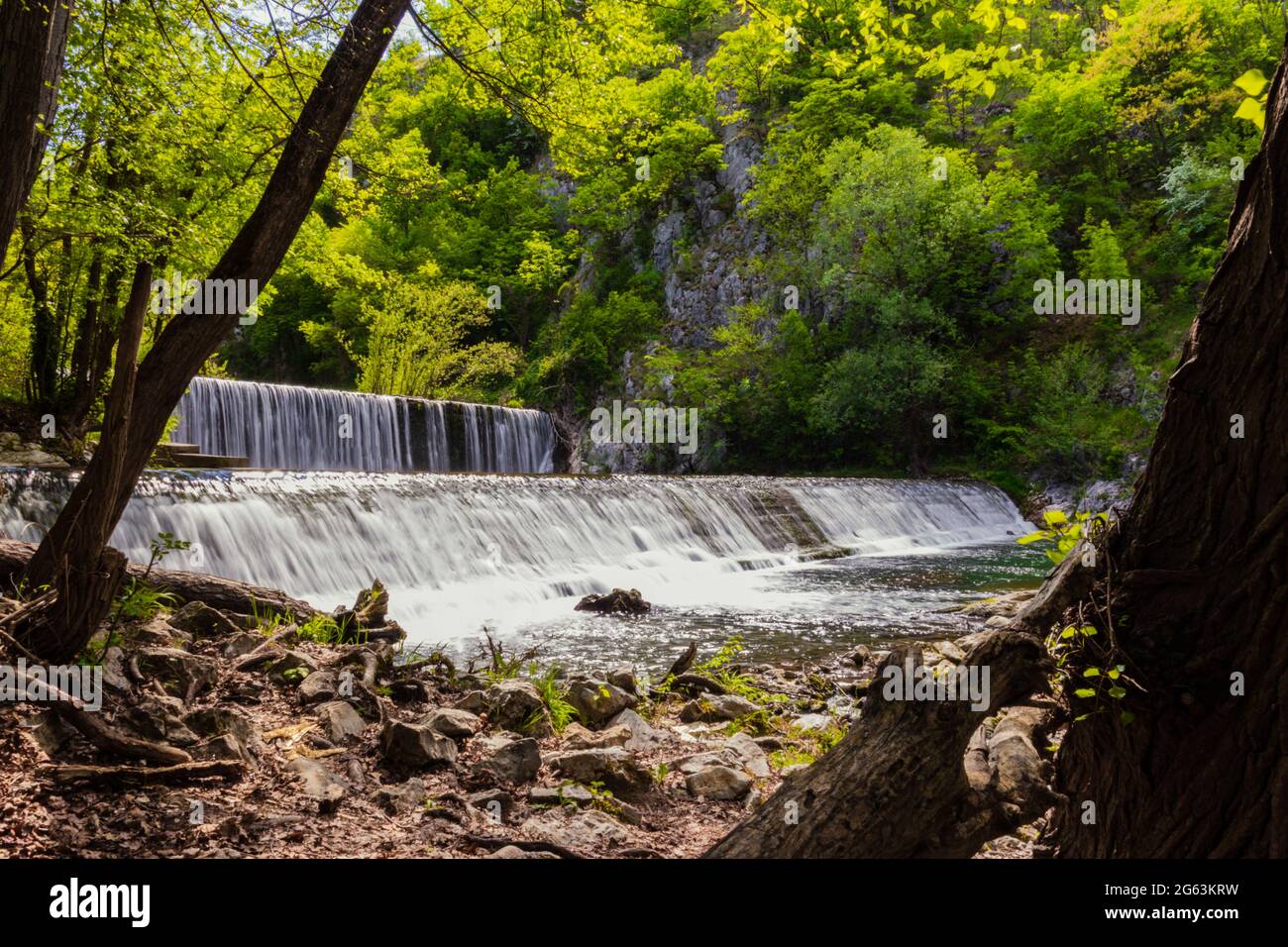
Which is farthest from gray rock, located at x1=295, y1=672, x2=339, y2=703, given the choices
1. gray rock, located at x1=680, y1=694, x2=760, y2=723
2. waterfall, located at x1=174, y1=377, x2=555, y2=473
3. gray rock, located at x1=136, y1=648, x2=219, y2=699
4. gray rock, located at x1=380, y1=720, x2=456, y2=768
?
waterfall, located at x1=174, y1=377, x2=555, y2=473

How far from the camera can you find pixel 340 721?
375 centimetres

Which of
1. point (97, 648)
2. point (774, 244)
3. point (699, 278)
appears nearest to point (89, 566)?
point (97, 648)

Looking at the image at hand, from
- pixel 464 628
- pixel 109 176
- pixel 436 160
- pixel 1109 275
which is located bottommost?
pixel 464 628

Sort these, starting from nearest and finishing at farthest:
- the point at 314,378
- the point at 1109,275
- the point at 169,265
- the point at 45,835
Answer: the point at 45,835 → the point at 169,265 → the point at 1109,275 → the point at 314,378

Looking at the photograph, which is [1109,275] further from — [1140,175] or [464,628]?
[464,628]

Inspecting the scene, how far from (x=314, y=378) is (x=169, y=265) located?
30.9 m

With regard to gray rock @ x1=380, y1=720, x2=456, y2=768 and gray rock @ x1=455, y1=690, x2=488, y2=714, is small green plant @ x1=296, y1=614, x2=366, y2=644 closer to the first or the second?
gray rock @ x1=455, y1=690, x2=488, y2=714

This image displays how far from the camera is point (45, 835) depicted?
243cm

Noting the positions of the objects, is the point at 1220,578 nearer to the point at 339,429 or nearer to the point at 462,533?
the point at 462,533

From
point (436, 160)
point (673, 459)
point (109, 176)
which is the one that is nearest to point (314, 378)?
point (436, 160)

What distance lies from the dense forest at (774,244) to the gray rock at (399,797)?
5964 millimetres

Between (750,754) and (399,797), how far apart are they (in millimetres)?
1999

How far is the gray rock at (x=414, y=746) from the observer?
3.41m

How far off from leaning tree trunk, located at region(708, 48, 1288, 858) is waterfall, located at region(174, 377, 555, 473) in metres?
15.7
